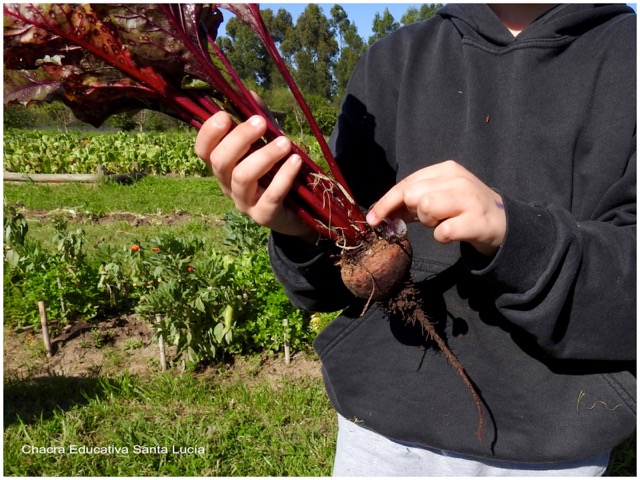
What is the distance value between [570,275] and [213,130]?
89cm

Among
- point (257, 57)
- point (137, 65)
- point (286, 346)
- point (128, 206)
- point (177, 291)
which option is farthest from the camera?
point (257, 57)

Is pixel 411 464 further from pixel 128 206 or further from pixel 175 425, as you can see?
pixel 128 206

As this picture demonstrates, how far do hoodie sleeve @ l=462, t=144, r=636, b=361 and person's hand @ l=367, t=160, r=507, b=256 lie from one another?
0.03 metres

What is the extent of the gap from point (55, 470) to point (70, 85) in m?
2.41

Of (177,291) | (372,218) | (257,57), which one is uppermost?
(257,57)

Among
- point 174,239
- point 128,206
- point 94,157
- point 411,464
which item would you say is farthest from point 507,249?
point 94,157

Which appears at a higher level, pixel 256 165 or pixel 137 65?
pixel 137 65

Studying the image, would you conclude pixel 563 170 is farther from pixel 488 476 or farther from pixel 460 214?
pixel 488 476

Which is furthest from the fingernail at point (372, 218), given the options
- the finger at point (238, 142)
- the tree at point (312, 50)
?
the tree at point (312, 50)

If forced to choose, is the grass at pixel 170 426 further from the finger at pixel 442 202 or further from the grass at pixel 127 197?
the grass at pixel 127 197

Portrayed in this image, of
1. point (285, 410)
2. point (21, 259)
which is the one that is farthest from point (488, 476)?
point (21, 259)

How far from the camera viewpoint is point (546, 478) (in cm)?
150

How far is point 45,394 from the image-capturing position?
3.64 m

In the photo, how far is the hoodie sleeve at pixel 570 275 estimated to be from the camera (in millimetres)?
1197
